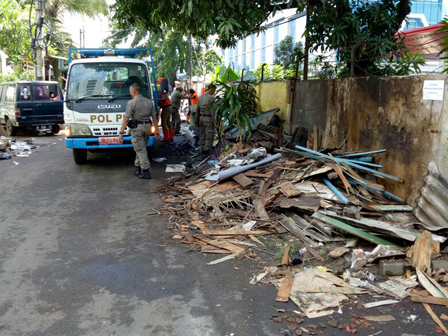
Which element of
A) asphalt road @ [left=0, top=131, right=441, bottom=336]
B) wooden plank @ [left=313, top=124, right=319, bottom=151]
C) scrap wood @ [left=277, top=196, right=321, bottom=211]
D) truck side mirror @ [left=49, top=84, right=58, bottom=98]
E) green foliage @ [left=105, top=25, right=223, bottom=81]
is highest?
green foliage @ [left=105, top=25, right=223, bottom=81]

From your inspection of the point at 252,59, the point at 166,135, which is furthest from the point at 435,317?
the point at 252,59

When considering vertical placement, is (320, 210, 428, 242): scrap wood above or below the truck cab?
below

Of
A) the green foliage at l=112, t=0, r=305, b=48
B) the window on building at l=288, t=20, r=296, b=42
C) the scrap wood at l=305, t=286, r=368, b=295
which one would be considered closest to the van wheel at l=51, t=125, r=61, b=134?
the green foliage at l=112, t=0, r=305, b=48

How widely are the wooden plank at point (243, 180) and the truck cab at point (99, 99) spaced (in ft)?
10.5

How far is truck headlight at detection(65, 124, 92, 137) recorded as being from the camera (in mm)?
9312

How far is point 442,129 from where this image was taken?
5078 millimetres

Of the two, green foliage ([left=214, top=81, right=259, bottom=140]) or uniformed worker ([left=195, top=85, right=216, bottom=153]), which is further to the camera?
uniformed worker ([left=195, top=85, right=216, bottom=153])

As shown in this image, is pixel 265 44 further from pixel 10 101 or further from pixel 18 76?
pixel 10 101

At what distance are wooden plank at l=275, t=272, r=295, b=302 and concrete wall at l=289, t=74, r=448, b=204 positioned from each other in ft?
8.02

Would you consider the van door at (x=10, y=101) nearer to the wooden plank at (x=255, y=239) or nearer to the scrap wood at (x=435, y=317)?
the wooden plank at (x=255, y=239)

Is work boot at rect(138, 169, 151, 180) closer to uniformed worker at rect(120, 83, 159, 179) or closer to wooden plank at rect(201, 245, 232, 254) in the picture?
uniformed worker at rect(120, 83, 159, 179)

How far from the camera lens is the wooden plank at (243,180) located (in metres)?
→ 6.72

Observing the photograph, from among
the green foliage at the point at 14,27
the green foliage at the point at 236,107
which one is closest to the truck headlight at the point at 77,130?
the green foliage at the point at 236,107

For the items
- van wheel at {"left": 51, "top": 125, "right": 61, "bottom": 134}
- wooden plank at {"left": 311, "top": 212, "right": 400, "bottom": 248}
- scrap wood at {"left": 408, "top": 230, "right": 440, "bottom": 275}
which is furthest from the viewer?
van wheel at {"left": 51, "top": 125, "right": 61, "bottom": 134}
